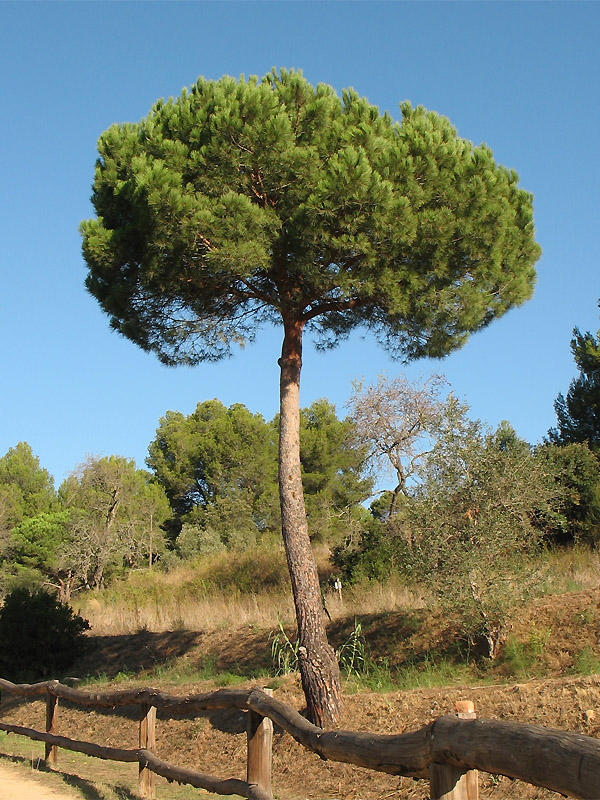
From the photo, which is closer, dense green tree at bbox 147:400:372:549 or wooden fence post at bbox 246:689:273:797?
wooden fence post at bbox 246:689:273:797

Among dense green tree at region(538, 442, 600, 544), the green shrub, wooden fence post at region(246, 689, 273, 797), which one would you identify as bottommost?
wooden fence post at region(246, 689, 273, 797)

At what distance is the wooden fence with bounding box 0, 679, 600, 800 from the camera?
2840 mm

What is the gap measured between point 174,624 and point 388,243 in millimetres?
11557

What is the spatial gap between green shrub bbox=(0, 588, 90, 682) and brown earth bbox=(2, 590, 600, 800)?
1.60 meters

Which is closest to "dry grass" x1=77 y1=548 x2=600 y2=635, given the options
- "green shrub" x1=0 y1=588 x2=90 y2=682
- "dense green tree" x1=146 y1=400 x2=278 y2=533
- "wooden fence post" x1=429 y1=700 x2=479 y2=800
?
"green shrub" x1=0 y1=588 x2=90 y2=682

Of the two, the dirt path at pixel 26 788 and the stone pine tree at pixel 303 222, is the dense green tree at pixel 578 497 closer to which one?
the stone pine tree at pixel 303 222

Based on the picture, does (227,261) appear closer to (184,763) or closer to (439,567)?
(439,567)

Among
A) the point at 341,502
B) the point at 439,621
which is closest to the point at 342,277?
the point at 439,621

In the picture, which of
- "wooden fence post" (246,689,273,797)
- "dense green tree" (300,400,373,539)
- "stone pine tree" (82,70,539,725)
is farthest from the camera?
"dense green tree" (300,400,373,539)

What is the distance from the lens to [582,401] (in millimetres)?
25312

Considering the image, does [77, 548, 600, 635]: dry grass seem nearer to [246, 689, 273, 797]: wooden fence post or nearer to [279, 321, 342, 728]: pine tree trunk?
[279, 321, 342, 728]: pine tree trunk

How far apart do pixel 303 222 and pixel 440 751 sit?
7.89 m

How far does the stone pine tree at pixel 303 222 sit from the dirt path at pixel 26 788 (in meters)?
3.09

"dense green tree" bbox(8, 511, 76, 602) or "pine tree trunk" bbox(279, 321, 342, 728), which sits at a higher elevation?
"dense green tree" bbox(8, 511, 76, 602)
